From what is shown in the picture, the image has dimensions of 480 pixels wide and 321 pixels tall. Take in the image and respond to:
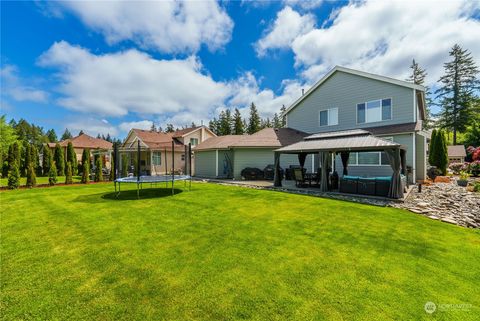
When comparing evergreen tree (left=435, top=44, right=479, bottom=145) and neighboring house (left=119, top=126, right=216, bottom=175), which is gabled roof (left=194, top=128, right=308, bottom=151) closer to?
neighboring house (left=119, top=126, right=216, bottom=175)

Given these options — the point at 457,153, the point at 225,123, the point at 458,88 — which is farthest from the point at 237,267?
the point at 458,88

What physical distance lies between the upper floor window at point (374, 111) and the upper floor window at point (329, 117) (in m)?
1.49

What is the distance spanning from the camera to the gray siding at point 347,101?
12.5m

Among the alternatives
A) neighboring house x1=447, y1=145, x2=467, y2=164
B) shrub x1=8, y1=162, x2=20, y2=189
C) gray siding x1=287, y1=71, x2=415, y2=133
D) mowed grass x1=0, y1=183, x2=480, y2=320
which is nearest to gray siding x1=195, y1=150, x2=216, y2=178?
gray siding x1=287, y1=71, x2=415, y2=133

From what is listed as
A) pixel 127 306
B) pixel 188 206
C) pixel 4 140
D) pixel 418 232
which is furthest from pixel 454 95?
pixel 4 140

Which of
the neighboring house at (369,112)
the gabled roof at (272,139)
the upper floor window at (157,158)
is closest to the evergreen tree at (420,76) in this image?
the neighboring house at (369,112)

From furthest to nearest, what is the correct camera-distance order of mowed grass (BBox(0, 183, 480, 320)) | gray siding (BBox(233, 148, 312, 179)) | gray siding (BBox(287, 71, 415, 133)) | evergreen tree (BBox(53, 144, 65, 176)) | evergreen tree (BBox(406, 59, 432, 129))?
1. evergreen tree (BBox(406, 59, 432, 129))
2. evergreen tree (BBox(53, 144, 65, 176))
3. gray siding (BBox(233, 148, 312, 179))
4. gray siding (BBox(287, 71, 415, 133))
5. mowed grass (BBox(0, 183, 480, 320))

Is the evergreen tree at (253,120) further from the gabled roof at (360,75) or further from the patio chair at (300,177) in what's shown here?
the patio chair at (300,177)

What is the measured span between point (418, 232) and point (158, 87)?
22.6m

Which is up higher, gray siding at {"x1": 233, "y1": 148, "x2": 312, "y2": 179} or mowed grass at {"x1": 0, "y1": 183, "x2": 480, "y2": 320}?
gray siding at {"x1": 233, "y1": 148, "x2": 312, "y2": 179}

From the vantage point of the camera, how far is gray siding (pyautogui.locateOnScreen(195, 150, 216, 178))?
19672 mm

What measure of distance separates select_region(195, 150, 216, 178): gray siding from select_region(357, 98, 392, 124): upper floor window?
40.4 ft

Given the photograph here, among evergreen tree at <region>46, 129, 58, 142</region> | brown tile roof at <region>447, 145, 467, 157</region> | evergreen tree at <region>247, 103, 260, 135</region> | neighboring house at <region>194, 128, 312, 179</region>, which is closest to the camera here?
neighboring house at <region>194, 128, 312, 179</region>

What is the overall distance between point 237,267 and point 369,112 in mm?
14305
